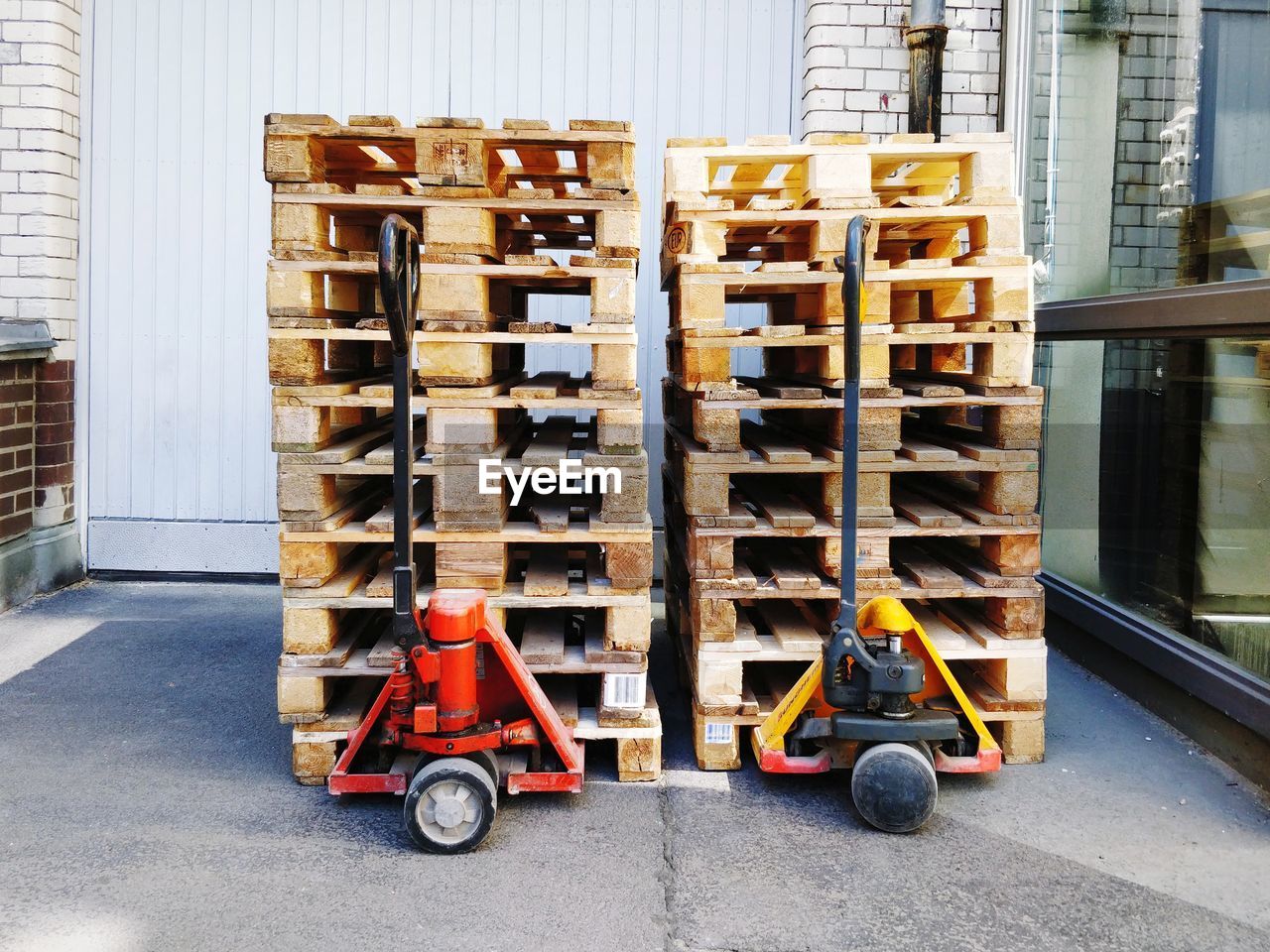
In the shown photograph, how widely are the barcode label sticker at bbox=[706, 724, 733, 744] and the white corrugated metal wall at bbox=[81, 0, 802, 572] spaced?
11.0 feet

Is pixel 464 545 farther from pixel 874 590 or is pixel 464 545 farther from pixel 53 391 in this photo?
pixel 53 391

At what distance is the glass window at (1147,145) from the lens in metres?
4.55

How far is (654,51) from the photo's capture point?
7016 millimetres

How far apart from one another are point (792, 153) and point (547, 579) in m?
2.01

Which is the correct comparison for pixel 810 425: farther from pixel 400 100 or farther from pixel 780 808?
pixel 400 100

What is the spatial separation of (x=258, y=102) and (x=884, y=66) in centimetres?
407

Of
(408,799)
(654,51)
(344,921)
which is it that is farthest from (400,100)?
(344,921)

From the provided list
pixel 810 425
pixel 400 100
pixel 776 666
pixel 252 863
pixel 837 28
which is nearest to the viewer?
pixel 252 863

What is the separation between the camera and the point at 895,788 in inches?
142

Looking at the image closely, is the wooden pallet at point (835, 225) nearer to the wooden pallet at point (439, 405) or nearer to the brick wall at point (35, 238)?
the wooden pallet at point (439, 405)

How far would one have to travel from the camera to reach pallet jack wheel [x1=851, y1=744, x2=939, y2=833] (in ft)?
11.9

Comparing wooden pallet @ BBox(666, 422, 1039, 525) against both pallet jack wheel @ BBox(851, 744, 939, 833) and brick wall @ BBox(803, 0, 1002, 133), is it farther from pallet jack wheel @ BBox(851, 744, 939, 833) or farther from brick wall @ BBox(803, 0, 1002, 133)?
brick wall @ BBox(803, 0, 1002, 133)

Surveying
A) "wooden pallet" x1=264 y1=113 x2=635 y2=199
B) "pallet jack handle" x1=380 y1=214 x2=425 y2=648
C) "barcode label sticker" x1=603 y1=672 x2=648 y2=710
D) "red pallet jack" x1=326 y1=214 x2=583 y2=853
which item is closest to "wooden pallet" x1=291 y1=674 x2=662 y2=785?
"barcode label sticker" x1=603 y1=672 x2=648 y2=710

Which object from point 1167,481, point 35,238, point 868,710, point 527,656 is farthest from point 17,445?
point 1167,481
